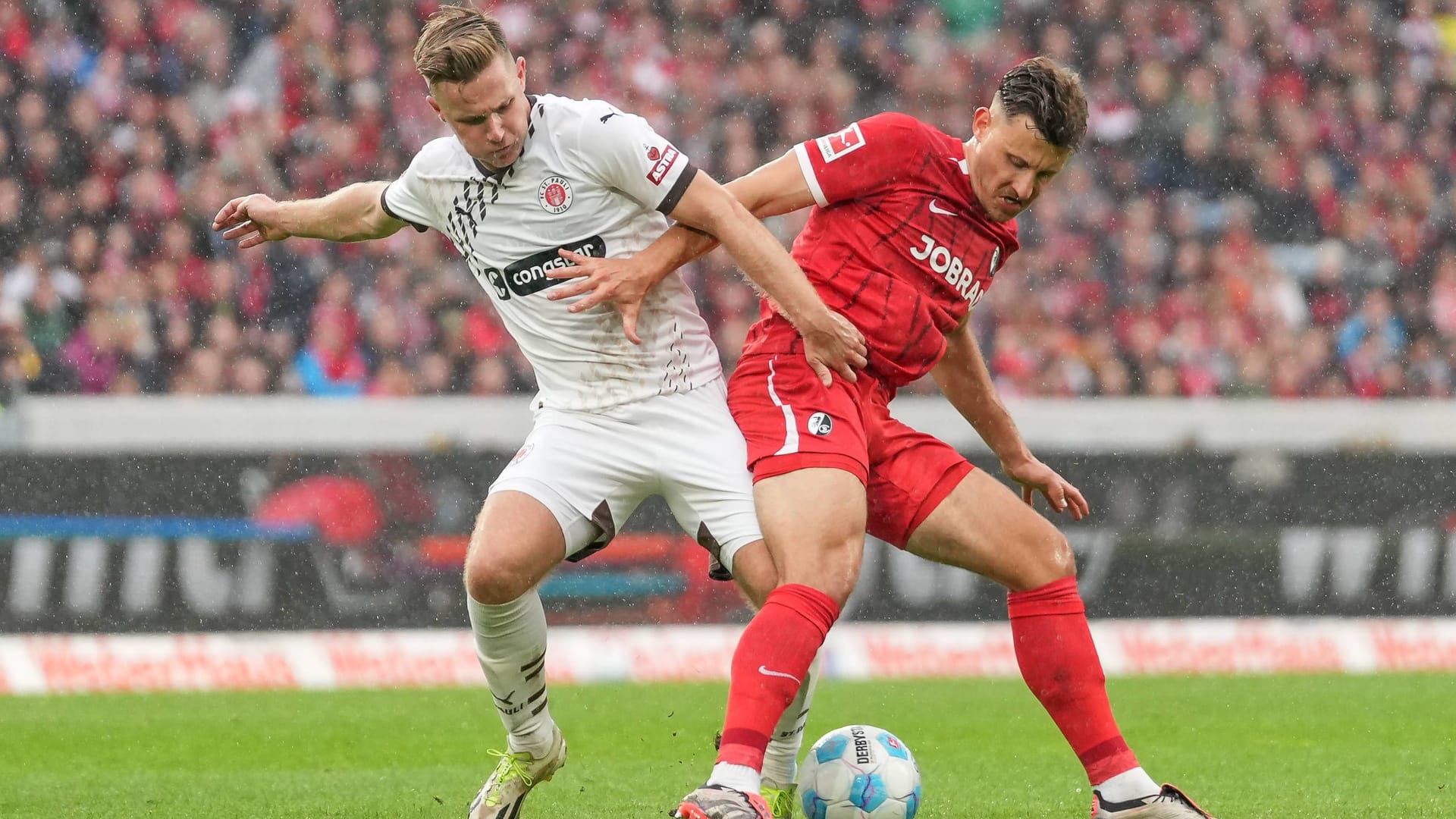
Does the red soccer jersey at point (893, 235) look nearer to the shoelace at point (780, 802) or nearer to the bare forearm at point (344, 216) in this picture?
the bare forearm at point (344, 216)

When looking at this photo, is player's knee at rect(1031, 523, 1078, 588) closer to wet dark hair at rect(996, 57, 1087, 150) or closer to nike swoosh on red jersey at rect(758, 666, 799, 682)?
nike swoosh on red jersey at rect(758, 666, 799, 682)

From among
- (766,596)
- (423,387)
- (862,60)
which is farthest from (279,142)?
(766,596)

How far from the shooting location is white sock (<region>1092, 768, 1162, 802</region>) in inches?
177

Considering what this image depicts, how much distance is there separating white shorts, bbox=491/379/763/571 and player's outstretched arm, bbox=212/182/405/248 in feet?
2.50

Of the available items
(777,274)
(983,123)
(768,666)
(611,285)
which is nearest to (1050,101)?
(983,123)

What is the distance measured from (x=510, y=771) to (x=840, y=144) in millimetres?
1942

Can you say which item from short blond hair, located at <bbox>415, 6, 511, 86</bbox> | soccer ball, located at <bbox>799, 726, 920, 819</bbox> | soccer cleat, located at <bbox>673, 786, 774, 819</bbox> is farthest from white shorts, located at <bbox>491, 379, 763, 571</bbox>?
short blond hair, located at <bbox>415, 6, 511, 86</bbox>

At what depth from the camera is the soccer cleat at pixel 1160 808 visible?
447cm

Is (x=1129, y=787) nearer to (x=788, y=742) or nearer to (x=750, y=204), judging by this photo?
(x=788, y=742)

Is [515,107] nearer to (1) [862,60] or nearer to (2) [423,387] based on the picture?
(2) [423,387]

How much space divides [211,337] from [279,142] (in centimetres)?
214

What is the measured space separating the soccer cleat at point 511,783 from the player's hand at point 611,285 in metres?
1.23

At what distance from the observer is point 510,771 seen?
16.2 feet

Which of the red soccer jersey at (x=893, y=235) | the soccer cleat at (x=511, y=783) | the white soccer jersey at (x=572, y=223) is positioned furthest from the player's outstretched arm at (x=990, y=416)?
the soccer cleat at (x=511, y=783)
